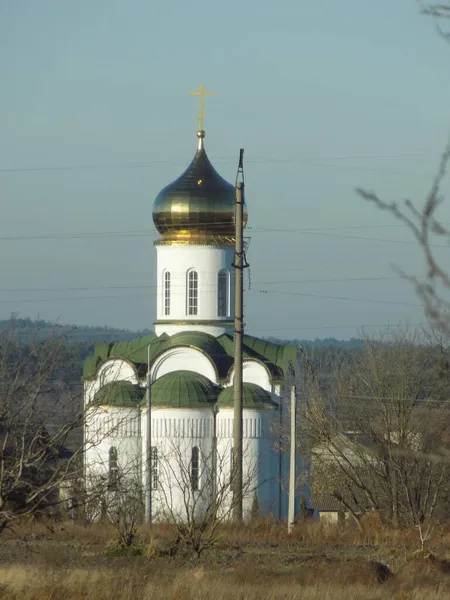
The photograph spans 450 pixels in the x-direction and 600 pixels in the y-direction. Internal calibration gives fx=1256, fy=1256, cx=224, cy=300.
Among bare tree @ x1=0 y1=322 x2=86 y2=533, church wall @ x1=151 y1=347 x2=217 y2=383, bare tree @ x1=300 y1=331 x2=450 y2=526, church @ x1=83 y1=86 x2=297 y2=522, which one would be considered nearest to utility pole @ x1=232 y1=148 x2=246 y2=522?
bare tree @ x1=300 y1=331 x2=450 y2=526

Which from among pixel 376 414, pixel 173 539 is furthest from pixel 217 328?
pixel 173 539

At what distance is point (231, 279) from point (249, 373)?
7.69 feet

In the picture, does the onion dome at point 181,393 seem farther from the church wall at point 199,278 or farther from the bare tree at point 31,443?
the bare tree at point 31,443

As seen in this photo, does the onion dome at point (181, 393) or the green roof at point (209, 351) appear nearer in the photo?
the onion dome at point (181, 393)

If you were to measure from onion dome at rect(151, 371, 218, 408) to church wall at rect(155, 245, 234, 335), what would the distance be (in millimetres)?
2545

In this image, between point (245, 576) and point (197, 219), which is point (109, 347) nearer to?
point (197, 219)

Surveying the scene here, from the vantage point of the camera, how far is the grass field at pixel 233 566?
32.1 feet

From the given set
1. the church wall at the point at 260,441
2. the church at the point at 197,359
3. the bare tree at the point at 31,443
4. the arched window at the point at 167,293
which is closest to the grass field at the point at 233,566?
the bare tree at the point at 31,443

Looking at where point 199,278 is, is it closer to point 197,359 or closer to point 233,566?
point 197,359

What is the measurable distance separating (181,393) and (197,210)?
16.6 feet

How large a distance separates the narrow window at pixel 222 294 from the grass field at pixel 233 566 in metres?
14.5

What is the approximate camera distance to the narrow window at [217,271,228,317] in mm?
30641

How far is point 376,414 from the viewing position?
2222 centimetres

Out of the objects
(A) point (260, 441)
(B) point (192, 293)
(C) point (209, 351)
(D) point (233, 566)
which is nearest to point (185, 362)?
(C) point (209, 351)
